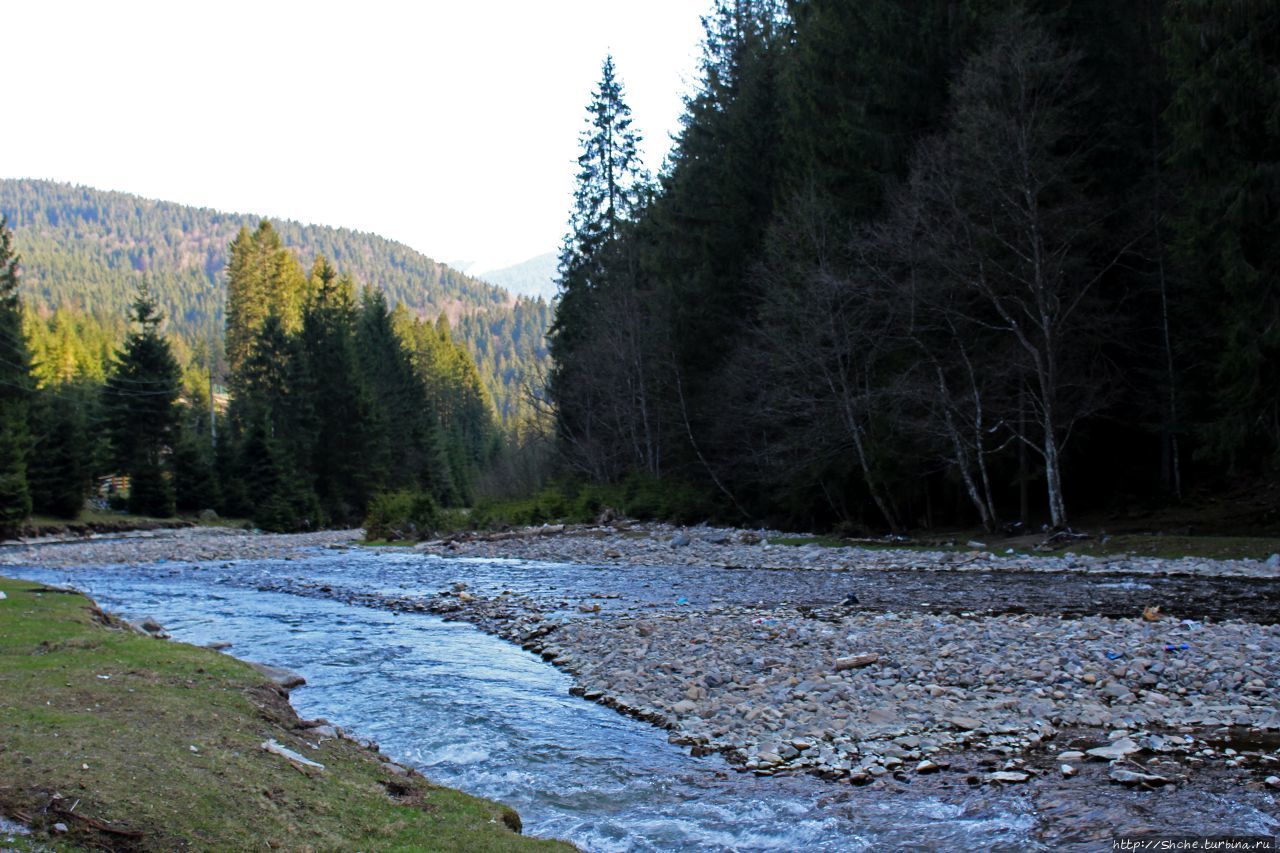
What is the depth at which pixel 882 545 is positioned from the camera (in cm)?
2473

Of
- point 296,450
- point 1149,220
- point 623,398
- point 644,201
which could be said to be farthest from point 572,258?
point 1149,220

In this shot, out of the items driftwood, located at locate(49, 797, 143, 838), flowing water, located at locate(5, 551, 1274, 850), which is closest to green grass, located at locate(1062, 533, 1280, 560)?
flowing water, located at locate(5, 551, 1274, 850)

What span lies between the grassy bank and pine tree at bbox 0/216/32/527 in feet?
128

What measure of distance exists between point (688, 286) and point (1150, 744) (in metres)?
33.1

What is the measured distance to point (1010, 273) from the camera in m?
22.8

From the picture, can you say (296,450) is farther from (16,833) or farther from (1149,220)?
(16,833)

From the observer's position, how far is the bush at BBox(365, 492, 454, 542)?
38.6 metres

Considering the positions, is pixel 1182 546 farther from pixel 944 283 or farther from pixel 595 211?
pixel 595 211

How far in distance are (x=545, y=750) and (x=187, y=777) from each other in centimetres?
371

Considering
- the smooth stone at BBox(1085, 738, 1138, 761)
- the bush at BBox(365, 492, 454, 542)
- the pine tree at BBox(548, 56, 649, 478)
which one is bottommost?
the smooth stone at BBox(1085, 738, 1138, 761)

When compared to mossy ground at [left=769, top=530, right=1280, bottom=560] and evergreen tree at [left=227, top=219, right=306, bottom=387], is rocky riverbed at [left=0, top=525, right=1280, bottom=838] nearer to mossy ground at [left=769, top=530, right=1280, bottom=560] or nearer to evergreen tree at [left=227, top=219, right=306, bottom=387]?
mossy ground at [left=769, top=530, right=1280, bottom=560]

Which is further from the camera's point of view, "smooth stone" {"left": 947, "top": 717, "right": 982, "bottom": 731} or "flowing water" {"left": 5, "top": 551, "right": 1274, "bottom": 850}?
"smooth stone" {"left": 947, "top": 717, "right": 982, "bottom": 731}

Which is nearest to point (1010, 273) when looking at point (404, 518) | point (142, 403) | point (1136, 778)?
point (1136, 778)

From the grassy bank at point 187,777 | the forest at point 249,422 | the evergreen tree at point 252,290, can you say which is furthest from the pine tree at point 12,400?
the grassy bank at point 187,777
